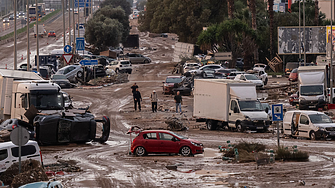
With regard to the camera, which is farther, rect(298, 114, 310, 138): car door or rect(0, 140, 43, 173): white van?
rect(298, 114, 310, 138): car door

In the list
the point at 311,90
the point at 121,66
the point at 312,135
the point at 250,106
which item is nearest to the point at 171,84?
the point at 311,90

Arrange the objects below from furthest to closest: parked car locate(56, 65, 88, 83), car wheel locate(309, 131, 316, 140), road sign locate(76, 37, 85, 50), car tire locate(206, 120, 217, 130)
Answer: road sign locate(76, 37, 85, 50) → parked car locate(56, 65, 88, 83) → car tire locate(206, 120, 217, 130) → car wheel locate(309, 131, 316, 140)

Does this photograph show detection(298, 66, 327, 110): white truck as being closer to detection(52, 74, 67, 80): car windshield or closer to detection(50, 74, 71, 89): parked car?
detection(50, 74, 71, 89): parked car

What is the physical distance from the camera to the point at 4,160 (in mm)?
18188

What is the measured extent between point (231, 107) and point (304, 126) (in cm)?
455

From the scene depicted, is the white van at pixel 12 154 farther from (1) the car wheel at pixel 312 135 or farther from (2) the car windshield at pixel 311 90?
(2) the car windshield at pixel 311 90

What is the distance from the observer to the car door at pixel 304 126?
27.7m

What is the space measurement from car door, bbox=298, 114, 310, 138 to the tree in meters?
66.0

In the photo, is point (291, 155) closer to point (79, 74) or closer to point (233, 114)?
point (233, 114)

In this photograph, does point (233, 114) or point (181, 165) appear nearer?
point (181, 165)

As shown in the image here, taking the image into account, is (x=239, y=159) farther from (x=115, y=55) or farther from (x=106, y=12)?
(x=106, y=12)

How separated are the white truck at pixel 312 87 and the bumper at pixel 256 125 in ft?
32.3

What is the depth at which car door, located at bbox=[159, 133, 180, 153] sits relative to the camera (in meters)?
23.3

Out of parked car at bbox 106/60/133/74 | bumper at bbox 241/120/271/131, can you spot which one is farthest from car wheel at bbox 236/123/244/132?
parked car at bbox 106/60/133/74
